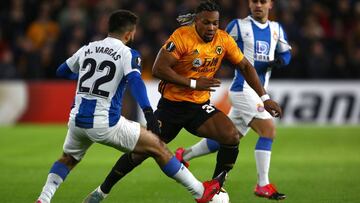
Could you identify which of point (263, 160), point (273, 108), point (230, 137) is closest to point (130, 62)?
point (230, 137)

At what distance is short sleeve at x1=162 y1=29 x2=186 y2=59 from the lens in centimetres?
797

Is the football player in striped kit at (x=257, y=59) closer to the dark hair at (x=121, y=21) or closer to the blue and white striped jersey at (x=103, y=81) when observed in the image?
the dark hair at (x=121, y=21)

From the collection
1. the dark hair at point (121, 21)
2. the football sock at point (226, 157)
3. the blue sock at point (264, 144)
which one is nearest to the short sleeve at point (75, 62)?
the dark hair at point (121, 21)

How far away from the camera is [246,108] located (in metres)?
9.38

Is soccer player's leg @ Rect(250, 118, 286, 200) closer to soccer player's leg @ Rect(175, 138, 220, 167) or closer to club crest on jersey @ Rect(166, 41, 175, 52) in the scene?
soccer player's leg @ Rect(175, 138, 220, 167)

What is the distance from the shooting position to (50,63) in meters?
19.2

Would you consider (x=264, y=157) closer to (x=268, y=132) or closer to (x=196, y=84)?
(x=268, y=132)

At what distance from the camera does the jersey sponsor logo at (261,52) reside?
9.41 meters

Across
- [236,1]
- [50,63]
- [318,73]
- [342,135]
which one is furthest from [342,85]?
[50,63]

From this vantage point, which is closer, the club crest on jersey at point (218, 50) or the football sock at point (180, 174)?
the football sock at point (180, 174)

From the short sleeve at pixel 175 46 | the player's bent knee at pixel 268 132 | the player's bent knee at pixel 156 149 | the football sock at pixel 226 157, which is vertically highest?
the short sleeve at pixel 175 46

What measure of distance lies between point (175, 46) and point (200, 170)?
3.57m

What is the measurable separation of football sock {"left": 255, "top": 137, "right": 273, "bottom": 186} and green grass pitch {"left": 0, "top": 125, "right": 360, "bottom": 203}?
23 centimetres

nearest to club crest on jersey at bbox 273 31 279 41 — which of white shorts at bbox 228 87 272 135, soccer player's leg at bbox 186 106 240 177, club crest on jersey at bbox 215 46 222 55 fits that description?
white shorts at bbox 228 87 272 135
